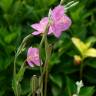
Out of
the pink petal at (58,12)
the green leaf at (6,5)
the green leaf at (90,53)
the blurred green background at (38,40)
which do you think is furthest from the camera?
the green leaf at (6,5)

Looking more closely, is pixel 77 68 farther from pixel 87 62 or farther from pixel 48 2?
pixel 48 2

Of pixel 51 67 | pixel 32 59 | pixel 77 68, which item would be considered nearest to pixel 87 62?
pixel 77 68

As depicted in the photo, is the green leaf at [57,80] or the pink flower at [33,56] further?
the green leaf at [57,80]

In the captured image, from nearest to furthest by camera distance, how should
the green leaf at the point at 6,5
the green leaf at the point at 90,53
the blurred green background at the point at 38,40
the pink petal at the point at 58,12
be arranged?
the pink petal at the point at 58,12
the blurred green background at the point at 38,40
the green leaf at the point at 90,53
the green leaf at the point at 6,5

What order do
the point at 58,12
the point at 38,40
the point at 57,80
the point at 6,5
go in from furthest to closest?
the point at 6,5
the point at 38,40
the point at 57,80
the point at 58,12

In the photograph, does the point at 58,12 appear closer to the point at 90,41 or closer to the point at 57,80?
the point at 57,80

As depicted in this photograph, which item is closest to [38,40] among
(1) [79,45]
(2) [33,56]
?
(1) [79,45]

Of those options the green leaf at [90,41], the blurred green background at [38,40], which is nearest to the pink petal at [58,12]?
the blurred green background at [38,40]

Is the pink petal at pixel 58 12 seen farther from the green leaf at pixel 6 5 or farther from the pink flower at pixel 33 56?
the green leaf at pixel 6 5
